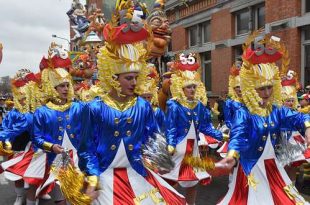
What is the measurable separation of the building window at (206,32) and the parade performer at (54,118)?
1307 centimetres

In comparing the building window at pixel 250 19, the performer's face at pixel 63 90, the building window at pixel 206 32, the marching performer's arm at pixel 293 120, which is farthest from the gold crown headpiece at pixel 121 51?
the building window at pixel 206 32

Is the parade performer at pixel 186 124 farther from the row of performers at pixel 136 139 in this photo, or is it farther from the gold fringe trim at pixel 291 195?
the gold fringe trim at pixel 291 195

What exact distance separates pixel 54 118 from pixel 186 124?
1776mm

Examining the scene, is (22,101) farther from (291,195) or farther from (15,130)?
(291,195)

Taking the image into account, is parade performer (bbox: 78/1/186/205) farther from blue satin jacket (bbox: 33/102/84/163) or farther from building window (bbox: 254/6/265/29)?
building window (bbox: 254/6/265/29)

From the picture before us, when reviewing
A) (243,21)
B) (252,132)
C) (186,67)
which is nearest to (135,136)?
(252,132)

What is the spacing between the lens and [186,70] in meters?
6.38

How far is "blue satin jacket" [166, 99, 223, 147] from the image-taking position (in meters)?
5.91

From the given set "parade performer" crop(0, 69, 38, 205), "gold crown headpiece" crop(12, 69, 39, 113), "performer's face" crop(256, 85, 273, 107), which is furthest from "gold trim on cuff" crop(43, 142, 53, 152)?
"performer's face" crop(256, 85, 273, 107)

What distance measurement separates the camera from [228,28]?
16.5m

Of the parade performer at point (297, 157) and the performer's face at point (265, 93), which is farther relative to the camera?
the parade performer at point (297, 157)

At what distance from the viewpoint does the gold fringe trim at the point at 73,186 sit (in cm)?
289

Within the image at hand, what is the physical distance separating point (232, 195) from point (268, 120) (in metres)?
0.78

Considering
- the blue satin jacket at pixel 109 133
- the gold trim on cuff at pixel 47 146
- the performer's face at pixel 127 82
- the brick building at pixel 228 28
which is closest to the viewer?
the blue satin jacket at pixel 109 133
